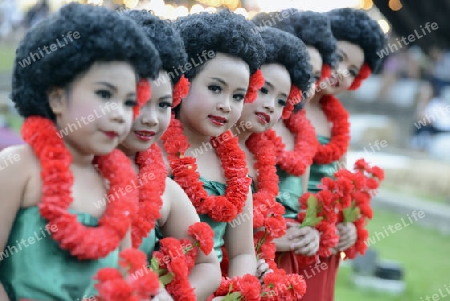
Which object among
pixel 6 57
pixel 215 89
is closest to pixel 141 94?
pixel 215 89

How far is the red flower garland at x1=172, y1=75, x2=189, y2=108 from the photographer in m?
2.56

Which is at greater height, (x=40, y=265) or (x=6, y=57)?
(x=6, y=57)

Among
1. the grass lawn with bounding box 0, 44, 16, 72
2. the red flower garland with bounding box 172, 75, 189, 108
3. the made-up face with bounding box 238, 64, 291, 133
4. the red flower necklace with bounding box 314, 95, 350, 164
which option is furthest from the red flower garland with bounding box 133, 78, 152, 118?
the grass lawn with bounding box 0, 44, 16, 72

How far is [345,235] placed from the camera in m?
3.94

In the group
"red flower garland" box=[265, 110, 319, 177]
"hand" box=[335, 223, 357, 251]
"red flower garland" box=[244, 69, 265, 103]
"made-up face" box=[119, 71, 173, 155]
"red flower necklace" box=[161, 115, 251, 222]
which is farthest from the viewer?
"hand" box=[335, 223, 357, 251]

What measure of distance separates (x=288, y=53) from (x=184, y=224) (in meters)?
1.06

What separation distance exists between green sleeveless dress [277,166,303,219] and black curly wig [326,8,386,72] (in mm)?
949

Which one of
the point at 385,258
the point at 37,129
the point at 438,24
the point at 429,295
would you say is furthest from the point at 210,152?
the point at 438,24

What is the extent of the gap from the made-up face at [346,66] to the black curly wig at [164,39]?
66.6 inches

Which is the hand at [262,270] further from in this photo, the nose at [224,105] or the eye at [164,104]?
the eye at [164,104]

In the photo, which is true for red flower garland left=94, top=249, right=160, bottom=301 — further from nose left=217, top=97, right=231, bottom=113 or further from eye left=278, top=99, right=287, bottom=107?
eye left=278, top=99, right=287, bottom=107

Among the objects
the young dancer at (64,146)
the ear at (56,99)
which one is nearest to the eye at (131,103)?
the young dancer at (64,146)

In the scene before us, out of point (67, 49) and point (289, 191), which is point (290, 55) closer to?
point (289, 191)

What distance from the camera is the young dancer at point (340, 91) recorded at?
4031 millimetres
